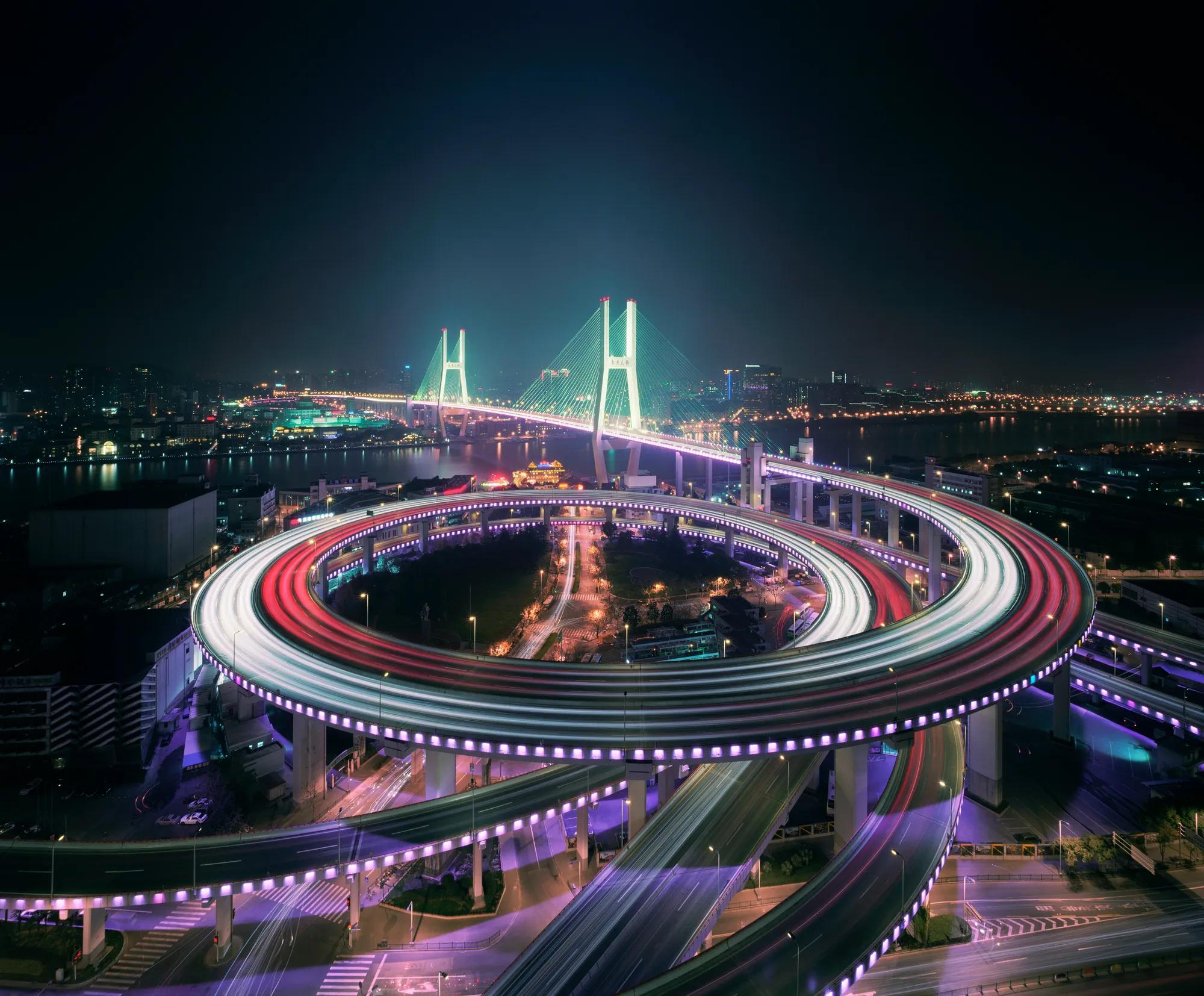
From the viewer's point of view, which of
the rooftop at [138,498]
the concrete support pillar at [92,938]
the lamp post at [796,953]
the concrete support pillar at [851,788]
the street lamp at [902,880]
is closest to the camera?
the lamp post at [796,953]

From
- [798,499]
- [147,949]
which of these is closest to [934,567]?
[798,499]

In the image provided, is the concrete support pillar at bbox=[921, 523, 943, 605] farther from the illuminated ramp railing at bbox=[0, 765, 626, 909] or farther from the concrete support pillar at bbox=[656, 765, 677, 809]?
the illuminated ramp railing at bbox=[0, 765, 626, 909]

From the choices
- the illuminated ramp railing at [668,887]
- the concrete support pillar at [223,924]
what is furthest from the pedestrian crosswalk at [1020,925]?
the concrete support pillar at [223,924]

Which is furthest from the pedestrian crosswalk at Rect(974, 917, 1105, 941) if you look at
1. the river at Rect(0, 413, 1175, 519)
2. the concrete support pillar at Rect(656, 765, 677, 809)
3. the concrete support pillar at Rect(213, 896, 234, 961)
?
the river at Rect(0, 413, 1175, 519)

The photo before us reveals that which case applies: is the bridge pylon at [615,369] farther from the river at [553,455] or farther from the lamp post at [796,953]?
the lamp post at [796,953]

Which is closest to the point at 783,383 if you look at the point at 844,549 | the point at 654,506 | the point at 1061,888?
the point at 654,506

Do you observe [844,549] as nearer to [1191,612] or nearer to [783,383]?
[1191,612]
